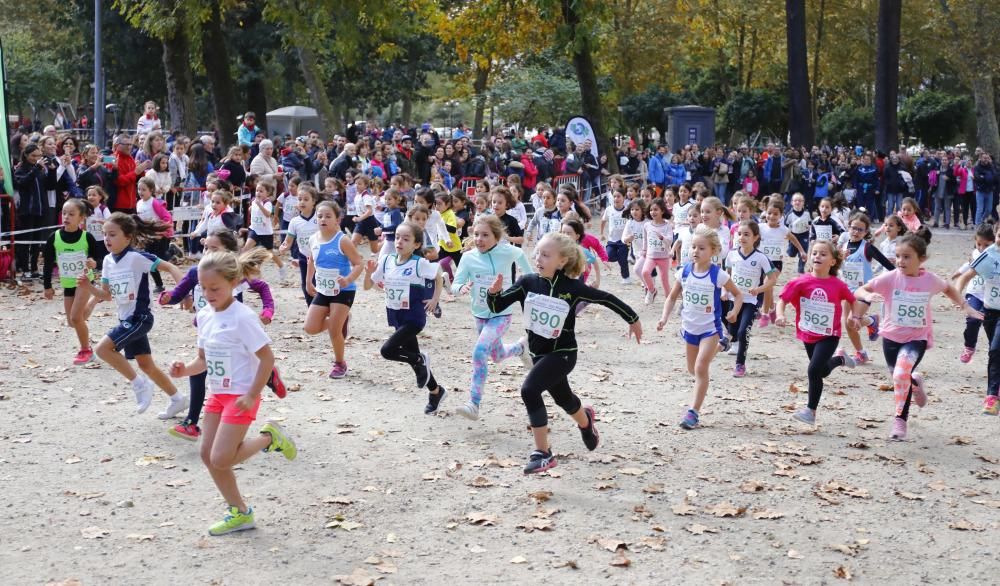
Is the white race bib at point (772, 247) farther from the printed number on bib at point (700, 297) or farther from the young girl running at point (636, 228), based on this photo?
the printed number on bib at point (700, 297)

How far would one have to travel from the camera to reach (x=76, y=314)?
11281mm

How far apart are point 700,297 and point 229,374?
4.30 metres

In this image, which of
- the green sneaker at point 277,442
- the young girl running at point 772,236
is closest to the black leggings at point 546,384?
the green sneaker at point 277,442

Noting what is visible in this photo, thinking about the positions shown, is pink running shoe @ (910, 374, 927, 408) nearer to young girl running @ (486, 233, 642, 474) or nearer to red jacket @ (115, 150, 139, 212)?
young girl running @ (486, 233, 642, 474)

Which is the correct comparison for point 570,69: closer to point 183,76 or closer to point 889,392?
point 183,76

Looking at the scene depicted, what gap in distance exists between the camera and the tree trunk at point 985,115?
1551 inches

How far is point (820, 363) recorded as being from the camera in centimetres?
959

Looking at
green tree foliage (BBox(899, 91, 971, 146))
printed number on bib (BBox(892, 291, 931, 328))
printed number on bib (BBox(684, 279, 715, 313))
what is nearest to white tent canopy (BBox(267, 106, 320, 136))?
green tree foliage (BBox(899, 91, 971, 146))

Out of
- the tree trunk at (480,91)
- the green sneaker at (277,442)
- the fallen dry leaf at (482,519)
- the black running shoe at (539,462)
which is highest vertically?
the tree trunk at (480,91)

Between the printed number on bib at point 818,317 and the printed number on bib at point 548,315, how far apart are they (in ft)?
8.59

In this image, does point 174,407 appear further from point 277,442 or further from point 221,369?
point 221,369

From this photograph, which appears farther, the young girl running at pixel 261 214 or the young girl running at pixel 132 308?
the young girl running at pixel 261 214

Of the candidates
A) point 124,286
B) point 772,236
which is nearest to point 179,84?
point 772,236

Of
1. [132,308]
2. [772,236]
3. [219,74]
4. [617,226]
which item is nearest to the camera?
[132,308]
